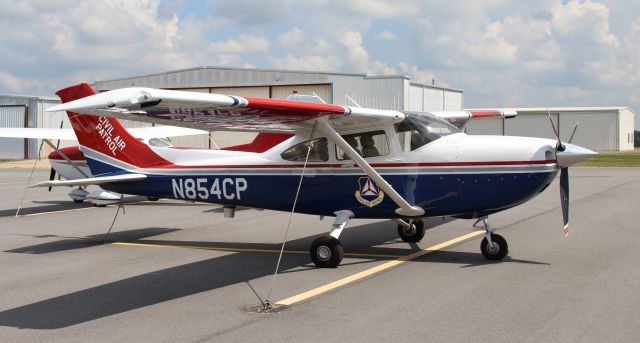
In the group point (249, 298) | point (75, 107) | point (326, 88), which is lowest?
point (249, 298)

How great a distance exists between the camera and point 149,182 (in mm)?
10758

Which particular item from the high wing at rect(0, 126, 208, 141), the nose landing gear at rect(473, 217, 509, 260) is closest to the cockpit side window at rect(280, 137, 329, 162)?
the nose landing gear at rect(473, 217, 509, 260)

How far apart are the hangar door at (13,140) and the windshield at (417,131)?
51.5 m

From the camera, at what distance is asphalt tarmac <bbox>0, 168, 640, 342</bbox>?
575 centimetres

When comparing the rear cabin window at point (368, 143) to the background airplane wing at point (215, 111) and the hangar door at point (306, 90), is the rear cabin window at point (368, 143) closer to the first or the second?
the background airplane wing at point (215, 111)

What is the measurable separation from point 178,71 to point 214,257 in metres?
35.9

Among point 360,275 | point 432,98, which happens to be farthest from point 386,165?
point 432,98

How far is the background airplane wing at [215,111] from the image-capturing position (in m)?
5.87

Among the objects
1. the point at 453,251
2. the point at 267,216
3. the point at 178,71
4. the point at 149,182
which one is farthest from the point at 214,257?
the point at 178,71

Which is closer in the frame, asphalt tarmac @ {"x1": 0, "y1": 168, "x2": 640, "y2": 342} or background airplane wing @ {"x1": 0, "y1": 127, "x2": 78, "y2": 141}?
asphalt tarmac @ {"x1": 0, "y1": 168, "x2": 640, "y2": 342}

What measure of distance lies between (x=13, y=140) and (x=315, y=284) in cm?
5328

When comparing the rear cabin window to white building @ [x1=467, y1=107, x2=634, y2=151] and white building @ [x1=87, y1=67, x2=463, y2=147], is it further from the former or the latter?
white building @ [x1=467, y1=107, x2=634, y2=151]

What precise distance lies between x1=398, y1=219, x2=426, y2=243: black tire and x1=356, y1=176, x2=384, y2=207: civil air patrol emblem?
1862mm

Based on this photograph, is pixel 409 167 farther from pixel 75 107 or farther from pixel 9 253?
pixel 9 253
